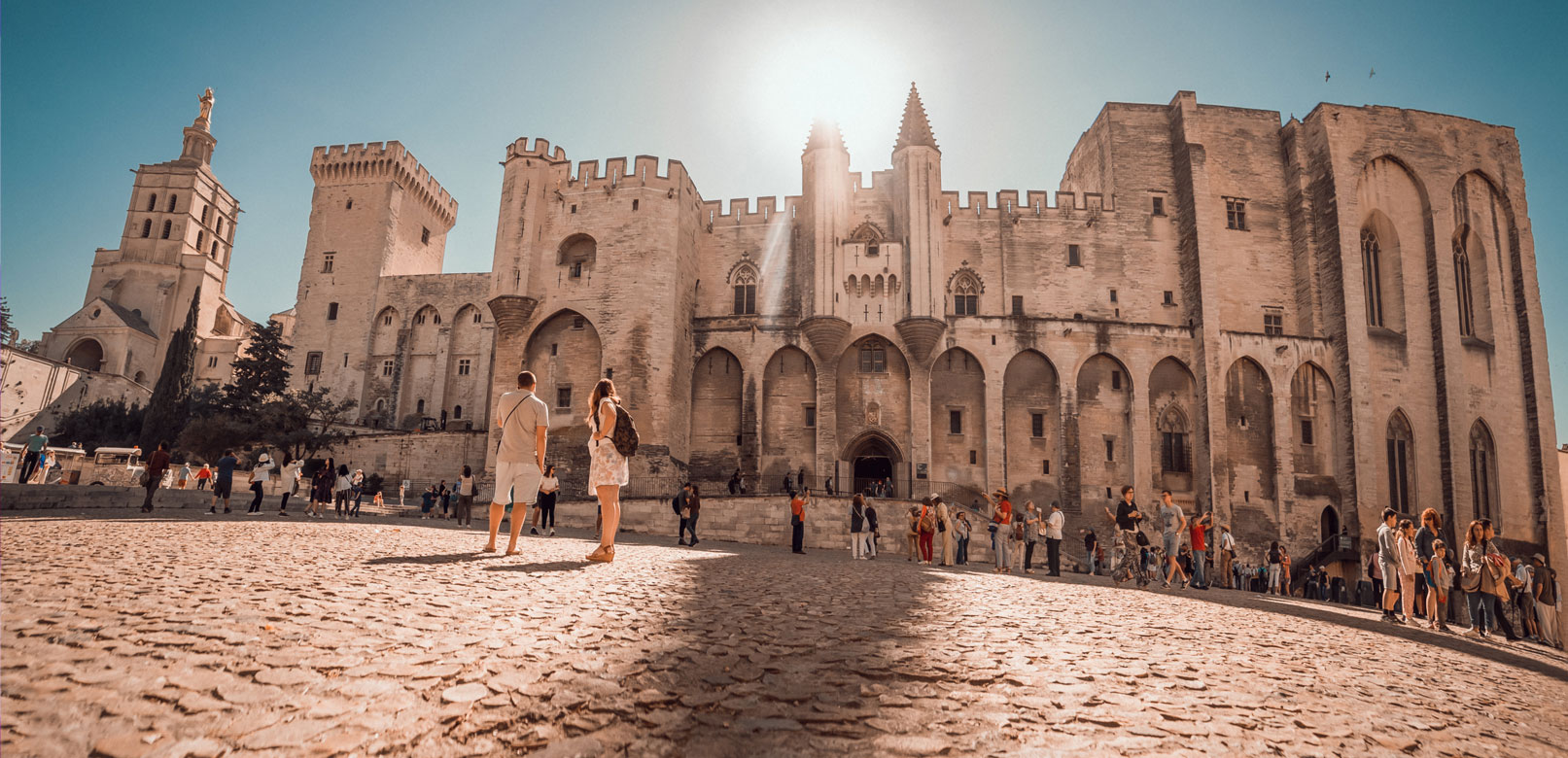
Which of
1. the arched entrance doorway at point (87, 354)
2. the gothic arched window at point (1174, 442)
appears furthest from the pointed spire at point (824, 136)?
the arched entrance doorway at point (87, 354)

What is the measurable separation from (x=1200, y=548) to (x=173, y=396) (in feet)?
132

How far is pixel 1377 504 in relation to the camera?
27203mm

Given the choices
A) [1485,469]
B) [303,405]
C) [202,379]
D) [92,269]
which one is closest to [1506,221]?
[1485,469]

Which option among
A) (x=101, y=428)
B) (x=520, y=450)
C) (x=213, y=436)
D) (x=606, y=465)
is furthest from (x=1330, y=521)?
(x=101, y=428)

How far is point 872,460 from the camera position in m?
29.7

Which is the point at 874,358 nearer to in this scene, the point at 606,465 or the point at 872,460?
the point at 872,460

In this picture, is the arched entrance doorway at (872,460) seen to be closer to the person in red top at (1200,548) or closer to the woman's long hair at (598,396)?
the person in red top at (1200,548)

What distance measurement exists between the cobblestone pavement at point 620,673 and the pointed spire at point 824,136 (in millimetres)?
26265

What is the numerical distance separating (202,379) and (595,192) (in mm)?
34396

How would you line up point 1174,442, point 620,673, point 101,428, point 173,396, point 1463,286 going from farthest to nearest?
point 101,428 < point 173,396 < point 1463,286 < point 1174,442 < point 620,673

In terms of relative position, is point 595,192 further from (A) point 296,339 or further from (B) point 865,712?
(B) point 865,712

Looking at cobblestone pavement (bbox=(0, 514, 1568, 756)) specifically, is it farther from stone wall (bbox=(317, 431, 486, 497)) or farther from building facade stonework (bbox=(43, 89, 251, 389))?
building facade stonework (bbox=(43, 89, 251, 389))

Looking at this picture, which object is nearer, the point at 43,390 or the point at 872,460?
the point at 872,460

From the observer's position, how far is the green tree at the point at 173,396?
32.3 metres
